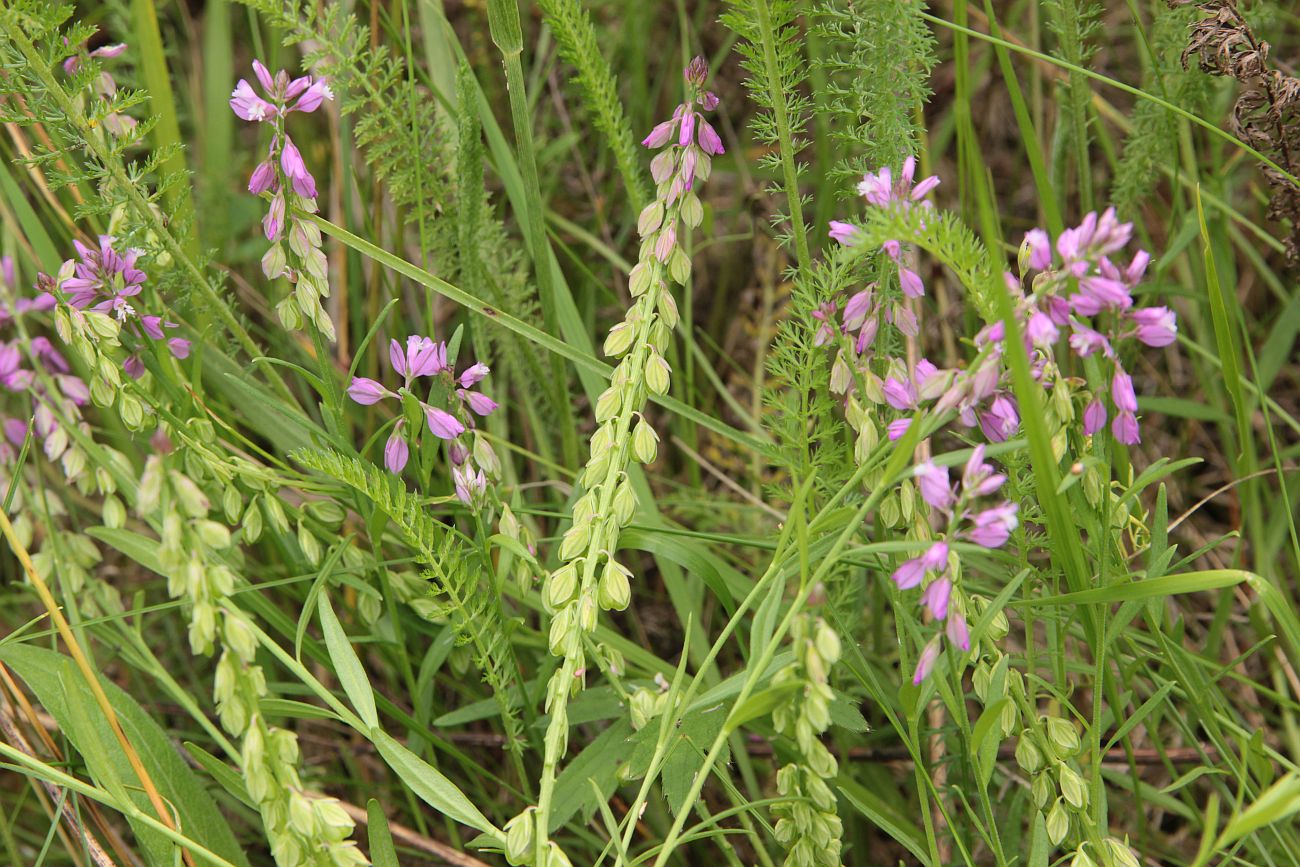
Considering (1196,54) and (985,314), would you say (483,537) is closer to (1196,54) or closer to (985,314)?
(985,314)

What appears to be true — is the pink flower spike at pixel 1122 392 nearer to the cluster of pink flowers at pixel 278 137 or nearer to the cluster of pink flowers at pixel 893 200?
the cluster of pink flowers at pixel 893 200

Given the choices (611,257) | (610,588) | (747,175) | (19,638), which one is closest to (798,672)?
(610,588)

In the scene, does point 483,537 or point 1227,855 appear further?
point 483,537

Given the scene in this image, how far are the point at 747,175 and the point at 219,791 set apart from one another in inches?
75.7

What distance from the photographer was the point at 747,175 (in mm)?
3057

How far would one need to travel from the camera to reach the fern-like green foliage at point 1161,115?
2.15 m

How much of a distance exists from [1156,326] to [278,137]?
110 centimetres

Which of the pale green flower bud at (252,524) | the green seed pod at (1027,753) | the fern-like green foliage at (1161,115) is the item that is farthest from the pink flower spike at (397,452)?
the fern-like green foliage at (1161,115)

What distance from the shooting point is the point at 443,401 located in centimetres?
167

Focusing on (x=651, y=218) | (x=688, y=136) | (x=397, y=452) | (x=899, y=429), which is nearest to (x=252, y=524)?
(x=397, y=452)

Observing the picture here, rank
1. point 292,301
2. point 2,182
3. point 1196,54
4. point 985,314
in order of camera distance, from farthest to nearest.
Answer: point 2,182 < point 1196,54 < point 292,301 < point 985,314

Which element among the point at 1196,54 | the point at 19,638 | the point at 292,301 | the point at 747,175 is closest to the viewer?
the point at 292,301

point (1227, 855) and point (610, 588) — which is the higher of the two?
point (610, 588)

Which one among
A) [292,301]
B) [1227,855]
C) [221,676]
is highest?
[292,301]
